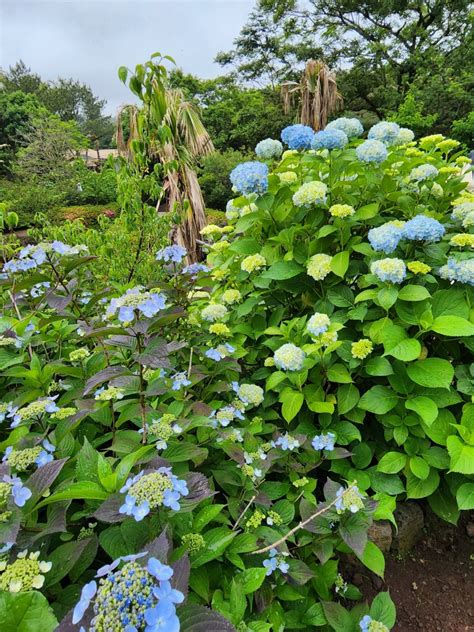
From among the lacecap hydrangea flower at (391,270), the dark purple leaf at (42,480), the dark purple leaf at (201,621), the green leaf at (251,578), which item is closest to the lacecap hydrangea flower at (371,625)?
the green leaf at (251,578)

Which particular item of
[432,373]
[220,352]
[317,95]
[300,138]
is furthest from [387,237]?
[317,95]

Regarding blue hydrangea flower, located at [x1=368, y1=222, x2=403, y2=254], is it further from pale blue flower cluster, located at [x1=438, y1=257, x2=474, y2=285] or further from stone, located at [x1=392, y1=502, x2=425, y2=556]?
stone, located at [x1=392, y1=502, x2=425, y2=556]

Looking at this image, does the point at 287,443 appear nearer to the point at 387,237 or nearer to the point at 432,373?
the point at 432,373

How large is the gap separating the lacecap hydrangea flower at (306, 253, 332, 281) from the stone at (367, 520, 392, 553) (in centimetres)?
88

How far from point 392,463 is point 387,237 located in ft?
2.52

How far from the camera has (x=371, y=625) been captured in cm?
89

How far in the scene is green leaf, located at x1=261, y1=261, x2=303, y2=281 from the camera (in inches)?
57.7

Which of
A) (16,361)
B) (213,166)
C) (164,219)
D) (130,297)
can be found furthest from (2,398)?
(213,166)

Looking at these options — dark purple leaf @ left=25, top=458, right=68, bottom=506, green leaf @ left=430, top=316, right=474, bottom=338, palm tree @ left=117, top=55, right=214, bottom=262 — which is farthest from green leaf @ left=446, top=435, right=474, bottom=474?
palm tree @ left=117, top=55, right=214, bottom=262

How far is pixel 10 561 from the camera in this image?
0.63m

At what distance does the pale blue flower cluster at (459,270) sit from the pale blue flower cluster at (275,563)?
101 centimetres

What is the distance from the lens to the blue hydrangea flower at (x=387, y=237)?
4.24 ft

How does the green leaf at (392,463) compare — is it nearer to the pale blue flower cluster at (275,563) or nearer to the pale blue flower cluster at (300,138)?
the pale blue flower cluster at (275,563)

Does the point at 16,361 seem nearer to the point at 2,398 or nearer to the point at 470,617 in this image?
the point at 2,398
